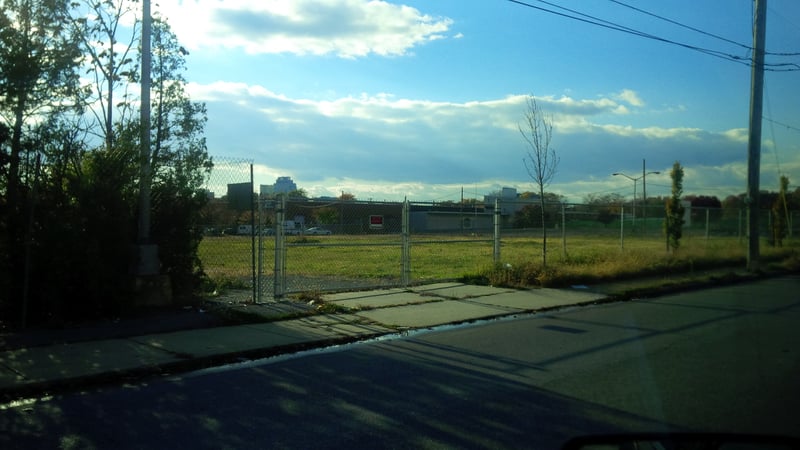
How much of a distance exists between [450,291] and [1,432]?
10.0 meters

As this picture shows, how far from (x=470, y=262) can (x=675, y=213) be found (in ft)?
25.7

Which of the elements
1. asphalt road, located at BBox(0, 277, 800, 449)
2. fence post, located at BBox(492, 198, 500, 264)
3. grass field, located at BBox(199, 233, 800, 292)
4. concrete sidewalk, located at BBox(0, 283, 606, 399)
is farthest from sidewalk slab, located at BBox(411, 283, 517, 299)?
asphalt road, located at BBox(0, 277, 800, 449)

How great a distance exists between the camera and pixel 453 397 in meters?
6.16

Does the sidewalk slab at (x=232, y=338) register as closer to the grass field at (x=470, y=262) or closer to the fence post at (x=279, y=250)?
the fence post at (x=279, y=250)

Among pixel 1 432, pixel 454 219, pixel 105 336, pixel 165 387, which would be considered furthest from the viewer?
pixel 454 219

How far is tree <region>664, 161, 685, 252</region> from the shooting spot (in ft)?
75.8

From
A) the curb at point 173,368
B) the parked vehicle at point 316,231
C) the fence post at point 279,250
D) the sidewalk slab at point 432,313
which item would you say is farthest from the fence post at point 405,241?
A: the curb at point 173,368

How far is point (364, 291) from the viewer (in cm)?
1380

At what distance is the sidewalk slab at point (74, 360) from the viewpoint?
6723 mm

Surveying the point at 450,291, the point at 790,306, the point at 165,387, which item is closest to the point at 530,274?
the point at 450,291

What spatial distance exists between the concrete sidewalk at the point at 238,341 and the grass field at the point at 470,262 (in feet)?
5.13

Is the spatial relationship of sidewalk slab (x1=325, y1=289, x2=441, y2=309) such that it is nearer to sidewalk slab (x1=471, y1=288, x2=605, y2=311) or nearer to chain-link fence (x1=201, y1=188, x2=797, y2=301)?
chain-link fence (x1=201, y1=188, x2=797, y2=301)

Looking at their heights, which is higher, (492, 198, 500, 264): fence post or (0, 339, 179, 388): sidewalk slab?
(492, 198, 500, 264): fence post

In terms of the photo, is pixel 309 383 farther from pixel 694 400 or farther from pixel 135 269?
pixel 135 269
